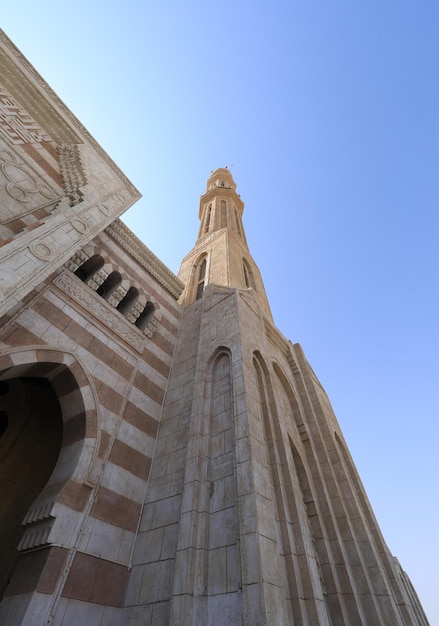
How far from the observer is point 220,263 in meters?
15.9

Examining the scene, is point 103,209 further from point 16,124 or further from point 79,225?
point 16,124

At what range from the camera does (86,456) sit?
249 inches

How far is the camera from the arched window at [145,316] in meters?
10.4

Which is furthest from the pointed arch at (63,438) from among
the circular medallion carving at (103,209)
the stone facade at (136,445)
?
the circular medallion carving at (103,209)

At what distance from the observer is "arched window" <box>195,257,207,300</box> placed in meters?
15.2

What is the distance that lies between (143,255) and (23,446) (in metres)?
6.96

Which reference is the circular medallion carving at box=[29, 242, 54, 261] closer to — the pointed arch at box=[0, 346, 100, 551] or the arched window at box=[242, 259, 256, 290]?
the pointed arch at box=[0, 346, 100, 551]

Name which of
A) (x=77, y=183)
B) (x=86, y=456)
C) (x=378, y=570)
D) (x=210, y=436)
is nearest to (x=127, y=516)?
(x=86, y=456)

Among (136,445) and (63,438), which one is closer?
(63,438)

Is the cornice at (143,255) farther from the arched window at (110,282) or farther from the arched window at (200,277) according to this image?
the arched window at (200,277)

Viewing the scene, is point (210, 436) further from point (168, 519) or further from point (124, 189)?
point (124, 189)

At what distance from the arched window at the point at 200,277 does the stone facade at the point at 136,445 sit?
8.97ft

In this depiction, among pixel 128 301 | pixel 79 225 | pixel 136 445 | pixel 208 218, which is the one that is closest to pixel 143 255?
pixel 128 301

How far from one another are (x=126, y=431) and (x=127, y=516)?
1733 mm
